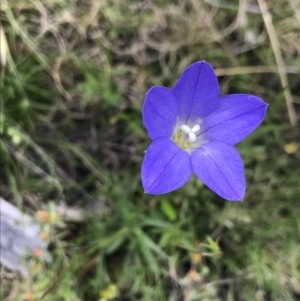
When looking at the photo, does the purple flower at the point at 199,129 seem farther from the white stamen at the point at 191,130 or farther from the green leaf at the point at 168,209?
the green leaf at the point at 168,209

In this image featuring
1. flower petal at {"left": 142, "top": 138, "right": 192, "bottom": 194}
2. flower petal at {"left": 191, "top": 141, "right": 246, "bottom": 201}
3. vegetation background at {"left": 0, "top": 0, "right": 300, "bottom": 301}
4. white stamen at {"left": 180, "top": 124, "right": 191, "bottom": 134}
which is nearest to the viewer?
flower petal at {"left": 142, "top": 138, "right": 192, "bottom": 194}

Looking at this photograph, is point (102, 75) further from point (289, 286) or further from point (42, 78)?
point (289, 286)

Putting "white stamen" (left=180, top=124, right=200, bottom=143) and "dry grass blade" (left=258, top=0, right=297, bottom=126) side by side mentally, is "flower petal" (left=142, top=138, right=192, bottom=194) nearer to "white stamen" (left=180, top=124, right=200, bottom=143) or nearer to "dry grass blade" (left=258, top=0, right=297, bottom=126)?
"white stamen" (left=180, top=124, right=200, bottom=143)

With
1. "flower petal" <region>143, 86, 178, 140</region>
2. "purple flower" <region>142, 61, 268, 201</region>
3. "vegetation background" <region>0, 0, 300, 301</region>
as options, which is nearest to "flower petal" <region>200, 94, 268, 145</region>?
"purple flower" <region>142, 61, 268, 201</region>

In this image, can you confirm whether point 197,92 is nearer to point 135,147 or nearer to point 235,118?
point 235,118

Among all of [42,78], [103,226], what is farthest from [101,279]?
[42,78]

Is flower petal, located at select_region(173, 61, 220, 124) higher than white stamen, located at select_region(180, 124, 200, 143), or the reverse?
flower petal, located at select_region(173, 61, 220, 124)

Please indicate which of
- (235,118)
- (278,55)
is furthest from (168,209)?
(278,55)
